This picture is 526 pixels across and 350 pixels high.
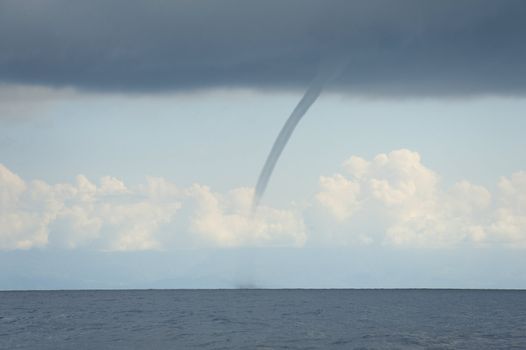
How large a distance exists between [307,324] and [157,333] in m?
28.6

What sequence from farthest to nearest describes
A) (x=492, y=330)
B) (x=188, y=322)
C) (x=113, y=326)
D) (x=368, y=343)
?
(x=188, y=322) < (x=113, y=326) < (x=492, y=330) < (x=368, y=343)

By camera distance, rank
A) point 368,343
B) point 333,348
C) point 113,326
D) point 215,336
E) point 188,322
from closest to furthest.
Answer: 1. point 333,348
2. point 368,343
3. point 215,336
4. point 113,326
5. point 188,322

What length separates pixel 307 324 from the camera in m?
114

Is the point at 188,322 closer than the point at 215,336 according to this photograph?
No

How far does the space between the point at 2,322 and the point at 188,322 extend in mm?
33741

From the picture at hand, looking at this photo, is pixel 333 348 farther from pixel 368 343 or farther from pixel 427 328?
pixel 427 328

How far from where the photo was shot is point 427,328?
106 metres

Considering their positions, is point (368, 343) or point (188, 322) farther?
point (188, 322)

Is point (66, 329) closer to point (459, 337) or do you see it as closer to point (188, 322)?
point (188, 322)

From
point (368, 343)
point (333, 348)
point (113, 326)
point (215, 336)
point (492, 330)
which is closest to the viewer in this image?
point (333, 348)

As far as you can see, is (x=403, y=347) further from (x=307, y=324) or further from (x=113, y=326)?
(x=113, y=326)

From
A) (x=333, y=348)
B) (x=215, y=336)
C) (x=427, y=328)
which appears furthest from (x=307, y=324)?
(x=333, y=348)

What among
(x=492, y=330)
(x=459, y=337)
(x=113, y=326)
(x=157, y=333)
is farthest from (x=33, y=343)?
(x=492, y=330)

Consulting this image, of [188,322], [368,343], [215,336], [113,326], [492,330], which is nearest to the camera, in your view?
[368,343]
